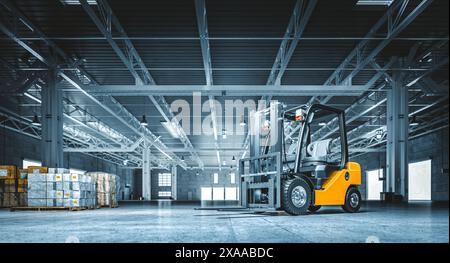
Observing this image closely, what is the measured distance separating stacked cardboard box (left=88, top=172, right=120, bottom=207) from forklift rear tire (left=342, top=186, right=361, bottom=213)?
11783 mm

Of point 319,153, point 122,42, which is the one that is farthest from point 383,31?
point 122,42

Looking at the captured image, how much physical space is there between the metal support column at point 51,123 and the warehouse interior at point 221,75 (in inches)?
1.6

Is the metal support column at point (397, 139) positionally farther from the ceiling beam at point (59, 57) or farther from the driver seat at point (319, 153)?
the ceiling beam at point (59, 57)

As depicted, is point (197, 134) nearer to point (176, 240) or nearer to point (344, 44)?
point (344, 44)

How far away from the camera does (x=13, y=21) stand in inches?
480

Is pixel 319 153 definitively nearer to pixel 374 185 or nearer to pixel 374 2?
pixel 374 2

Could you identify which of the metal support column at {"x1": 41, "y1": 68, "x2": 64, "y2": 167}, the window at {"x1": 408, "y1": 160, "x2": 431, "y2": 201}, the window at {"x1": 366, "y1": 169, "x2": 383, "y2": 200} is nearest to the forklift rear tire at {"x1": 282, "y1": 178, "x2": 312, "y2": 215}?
the metal support column at {"x1": 41, "y1": 68, "x2": 64, "y2": 167}

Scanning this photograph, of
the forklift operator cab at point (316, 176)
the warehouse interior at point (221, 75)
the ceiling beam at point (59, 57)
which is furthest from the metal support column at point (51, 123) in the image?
the forklift operator cab at point (316, 176)

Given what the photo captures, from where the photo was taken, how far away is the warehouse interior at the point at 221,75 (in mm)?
7008

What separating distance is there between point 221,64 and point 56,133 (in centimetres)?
699

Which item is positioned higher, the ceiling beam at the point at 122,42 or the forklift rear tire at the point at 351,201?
the ceiling beam at the point at 122,42

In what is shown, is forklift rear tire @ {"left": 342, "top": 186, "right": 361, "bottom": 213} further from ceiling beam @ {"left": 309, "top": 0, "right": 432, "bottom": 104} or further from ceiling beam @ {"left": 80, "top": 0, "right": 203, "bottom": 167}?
ceiling beam @ {"left": 80, "top": 0, "right": 203, "bottom": 167}

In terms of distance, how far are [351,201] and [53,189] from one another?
33.9 feet

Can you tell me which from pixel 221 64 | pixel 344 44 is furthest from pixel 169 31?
pixel 344 44
